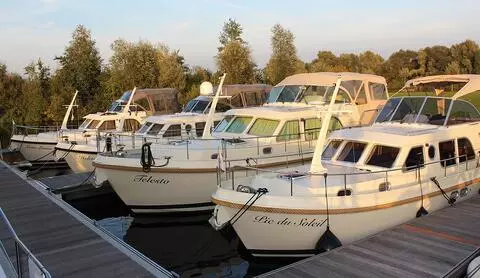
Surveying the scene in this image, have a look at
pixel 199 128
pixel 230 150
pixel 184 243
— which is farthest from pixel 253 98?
pixel 184 243

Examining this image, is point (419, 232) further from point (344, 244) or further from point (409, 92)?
point (409, 92)

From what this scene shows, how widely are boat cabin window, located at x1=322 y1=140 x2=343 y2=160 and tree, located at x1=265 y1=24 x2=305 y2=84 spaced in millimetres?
28231

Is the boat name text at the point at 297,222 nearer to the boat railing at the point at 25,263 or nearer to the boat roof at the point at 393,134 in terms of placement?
the boat roof at the point at 393,134

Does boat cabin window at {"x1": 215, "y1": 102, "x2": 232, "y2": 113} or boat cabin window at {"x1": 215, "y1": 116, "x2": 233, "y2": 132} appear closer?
boat cabin window at {"x1": 215, "y1": 116, "x2": 233, "y2": 132}

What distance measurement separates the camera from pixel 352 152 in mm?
11594

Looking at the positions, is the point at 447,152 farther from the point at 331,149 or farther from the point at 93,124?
the point at 93,124

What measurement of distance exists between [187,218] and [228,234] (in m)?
1.94

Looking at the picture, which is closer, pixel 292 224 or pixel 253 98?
pixel 292 224

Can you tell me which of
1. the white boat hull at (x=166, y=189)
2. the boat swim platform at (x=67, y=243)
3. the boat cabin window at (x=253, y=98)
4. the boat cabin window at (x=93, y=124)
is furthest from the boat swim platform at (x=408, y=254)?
the boat cabin window at (x=93, y=124)

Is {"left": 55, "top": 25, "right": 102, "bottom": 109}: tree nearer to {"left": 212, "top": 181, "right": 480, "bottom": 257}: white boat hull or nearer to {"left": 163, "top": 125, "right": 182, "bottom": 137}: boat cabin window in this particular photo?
{"left": 163, "top": 125, "right": 182, "bottom": 137}: boat cabin window

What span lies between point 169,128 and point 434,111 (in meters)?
9.79

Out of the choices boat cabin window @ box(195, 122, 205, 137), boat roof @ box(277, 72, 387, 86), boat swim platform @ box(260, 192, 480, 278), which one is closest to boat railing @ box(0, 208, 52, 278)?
boat swim platform @ box(260, 192, 480, 278)

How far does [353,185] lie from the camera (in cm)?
997

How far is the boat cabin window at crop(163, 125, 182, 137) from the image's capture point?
61.1 feet
